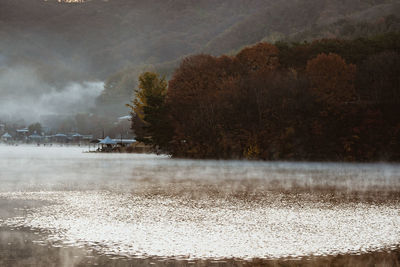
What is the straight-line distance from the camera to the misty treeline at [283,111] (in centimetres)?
6612

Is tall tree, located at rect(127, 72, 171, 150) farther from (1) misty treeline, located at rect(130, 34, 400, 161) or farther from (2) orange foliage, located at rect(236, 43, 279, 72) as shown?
(2) orange foliage, located at rect(236, 43, 279, 72)

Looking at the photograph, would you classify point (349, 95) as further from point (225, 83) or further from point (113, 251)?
point (113, 251)

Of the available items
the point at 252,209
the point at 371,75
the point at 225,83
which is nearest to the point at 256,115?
the point at 225,83

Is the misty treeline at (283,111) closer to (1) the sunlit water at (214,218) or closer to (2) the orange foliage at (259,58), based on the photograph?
(2) the orange foliage at (259,58)

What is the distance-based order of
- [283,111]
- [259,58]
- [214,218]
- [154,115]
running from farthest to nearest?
[259,58] < [154,115] < [283,111] < [214,218]

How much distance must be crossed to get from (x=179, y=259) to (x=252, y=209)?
338 inches

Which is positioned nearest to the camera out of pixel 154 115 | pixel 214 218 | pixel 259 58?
pixel 214 218

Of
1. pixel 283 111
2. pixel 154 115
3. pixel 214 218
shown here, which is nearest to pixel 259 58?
pixel 283 111

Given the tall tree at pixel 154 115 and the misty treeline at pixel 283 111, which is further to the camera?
the tall tree at pixel 154 115

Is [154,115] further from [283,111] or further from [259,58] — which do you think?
[283,111]

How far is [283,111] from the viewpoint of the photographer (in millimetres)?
67750

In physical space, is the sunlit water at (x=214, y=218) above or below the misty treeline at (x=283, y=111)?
below

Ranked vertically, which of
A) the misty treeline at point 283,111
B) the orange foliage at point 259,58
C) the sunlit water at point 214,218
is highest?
the orange foliage at point 259,58

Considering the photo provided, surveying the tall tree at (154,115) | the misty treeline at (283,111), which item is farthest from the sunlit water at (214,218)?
the tall tree at (154,115)
